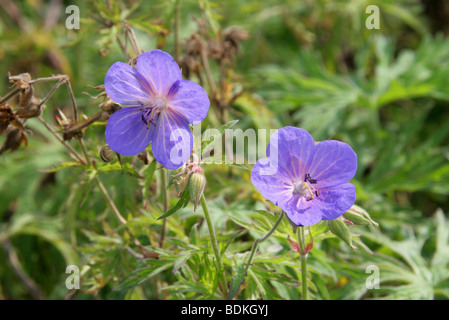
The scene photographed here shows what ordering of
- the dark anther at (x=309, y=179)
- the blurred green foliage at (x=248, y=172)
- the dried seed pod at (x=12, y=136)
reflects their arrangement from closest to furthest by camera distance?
the dark anther at (x=309, y=179), the dried seed pod at (x=12, y=136), the blurred green foliage at (x=248, y=172)

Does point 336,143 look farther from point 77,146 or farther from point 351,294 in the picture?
point 77,146

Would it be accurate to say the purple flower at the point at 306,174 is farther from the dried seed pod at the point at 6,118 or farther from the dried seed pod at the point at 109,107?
the dried seed pod at the point at 6,118

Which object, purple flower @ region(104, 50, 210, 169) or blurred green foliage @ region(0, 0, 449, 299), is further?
blurred green foliage @ region(0, 0, 449, 299)

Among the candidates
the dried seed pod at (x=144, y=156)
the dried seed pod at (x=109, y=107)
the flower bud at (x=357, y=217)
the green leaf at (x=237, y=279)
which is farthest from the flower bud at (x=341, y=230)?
the dried seed pod at (x=109, y=107)

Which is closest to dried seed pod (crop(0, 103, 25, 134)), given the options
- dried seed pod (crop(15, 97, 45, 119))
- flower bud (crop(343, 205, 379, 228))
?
dried seed pod (crop(15, 97, 45, 119))

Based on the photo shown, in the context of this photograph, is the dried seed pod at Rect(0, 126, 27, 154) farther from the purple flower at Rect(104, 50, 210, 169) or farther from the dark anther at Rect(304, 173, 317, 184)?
the dark anther at Rect(304, 173, 317, 184)

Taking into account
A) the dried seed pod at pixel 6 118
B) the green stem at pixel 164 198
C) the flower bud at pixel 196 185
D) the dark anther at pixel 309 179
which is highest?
the dried seed pod at pixel 6 118
